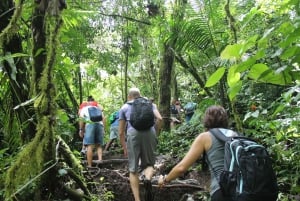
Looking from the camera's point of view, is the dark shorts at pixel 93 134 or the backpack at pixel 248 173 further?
the dark shorts at pixel 93 134

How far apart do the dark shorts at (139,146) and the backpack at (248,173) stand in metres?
2.66

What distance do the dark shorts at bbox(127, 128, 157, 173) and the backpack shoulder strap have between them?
2.29 metres

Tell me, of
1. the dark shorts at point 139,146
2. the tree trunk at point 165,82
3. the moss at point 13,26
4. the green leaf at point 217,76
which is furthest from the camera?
the tree trunk at point 165,82

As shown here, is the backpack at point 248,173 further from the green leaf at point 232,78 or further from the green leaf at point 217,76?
the green leaf at point 217,76

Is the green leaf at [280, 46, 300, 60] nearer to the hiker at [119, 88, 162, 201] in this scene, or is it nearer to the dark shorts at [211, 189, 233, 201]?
the dark shorts at [211, 189, 233, 201]

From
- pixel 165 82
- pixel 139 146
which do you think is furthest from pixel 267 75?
pixel 165 82

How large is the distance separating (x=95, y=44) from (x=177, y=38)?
7.09 m

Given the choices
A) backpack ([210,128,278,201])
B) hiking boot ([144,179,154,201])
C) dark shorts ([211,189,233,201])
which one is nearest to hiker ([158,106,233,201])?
dark shorts ([211,189,233,201])

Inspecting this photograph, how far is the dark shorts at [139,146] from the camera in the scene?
18.2ft

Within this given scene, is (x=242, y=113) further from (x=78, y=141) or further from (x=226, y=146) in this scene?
(x=226, y=146)

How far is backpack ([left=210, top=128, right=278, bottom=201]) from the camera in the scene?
2.79 metres

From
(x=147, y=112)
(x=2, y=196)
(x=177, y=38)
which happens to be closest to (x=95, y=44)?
(x=177, y=38)

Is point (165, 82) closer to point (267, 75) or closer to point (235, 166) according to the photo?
point (235, 166)

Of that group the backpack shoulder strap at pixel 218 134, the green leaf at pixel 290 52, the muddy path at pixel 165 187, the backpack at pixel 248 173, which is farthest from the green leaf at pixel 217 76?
the muddy path at pixel 165 187
